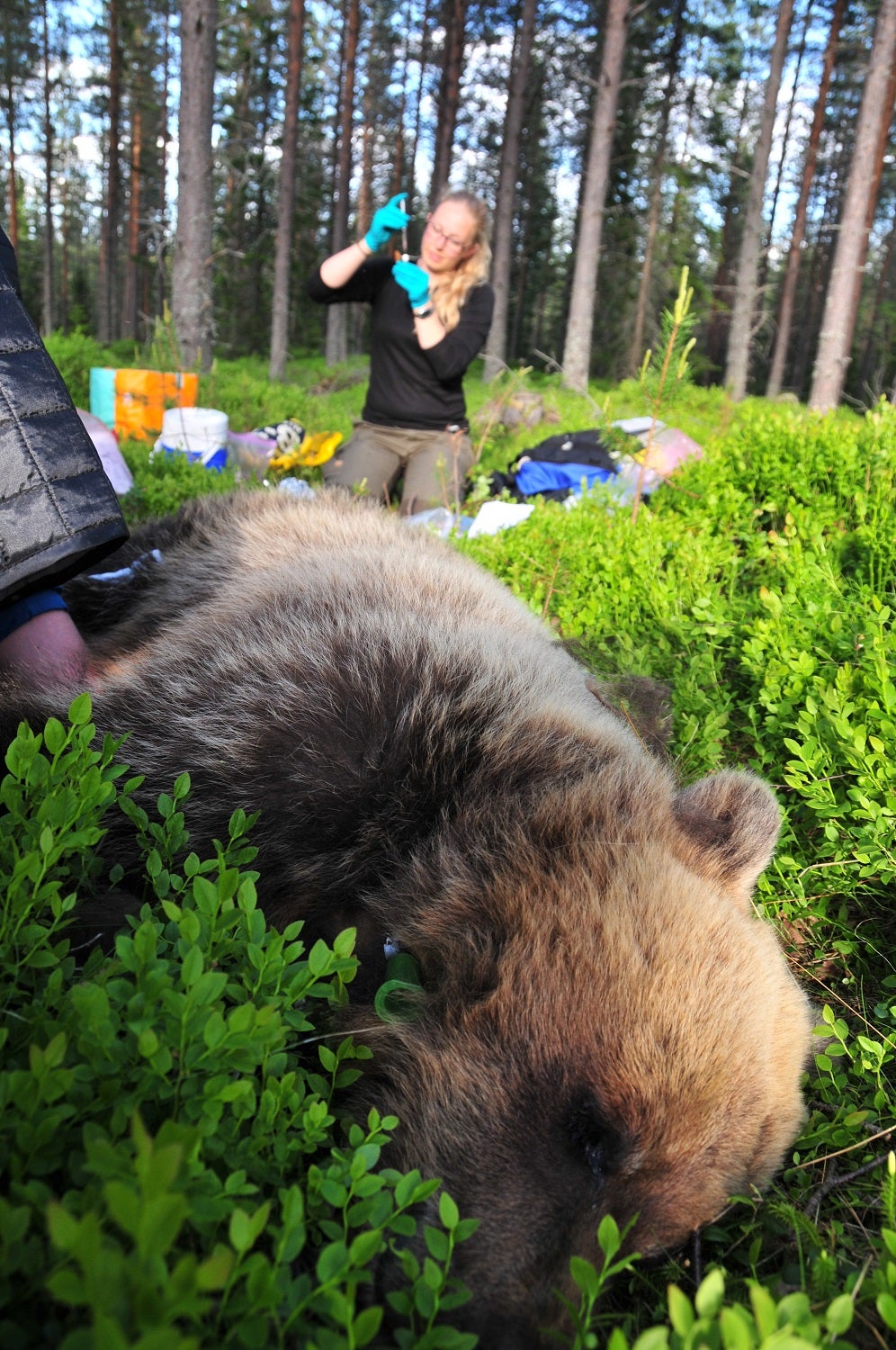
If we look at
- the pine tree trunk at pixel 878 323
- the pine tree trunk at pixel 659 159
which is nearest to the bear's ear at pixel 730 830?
the pine tree trunk at pixel 659 159

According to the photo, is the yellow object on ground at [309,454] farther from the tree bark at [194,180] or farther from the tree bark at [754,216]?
the tree bark at [754,216]

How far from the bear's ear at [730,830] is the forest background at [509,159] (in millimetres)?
11569

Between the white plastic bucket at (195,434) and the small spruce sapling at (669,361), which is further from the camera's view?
the white plastic bucket at (195,434)

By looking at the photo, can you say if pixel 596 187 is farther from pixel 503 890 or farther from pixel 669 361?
pixel 503 890

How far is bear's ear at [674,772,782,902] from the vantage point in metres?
2.18

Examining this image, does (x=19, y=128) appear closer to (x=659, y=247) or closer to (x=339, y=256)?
(x=659, y=247)

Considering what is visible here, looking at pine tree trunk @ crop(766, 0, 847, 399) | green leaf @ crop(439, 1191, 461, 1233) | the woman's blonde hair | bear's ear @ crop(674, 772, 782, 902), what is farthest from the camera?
pine tree trunk @ crop(766, 0, 847, 399)

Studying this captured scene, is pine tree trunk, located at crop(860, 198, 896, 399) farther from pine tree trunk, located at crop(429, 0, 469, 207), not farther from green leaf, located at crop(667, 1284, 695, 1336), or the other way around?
green leaf, located at crop(667, 1284, 695, 1336)

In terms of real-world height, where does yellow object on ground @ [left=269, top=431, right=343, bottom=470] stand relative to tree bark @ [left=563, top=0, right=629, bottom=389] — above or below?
below

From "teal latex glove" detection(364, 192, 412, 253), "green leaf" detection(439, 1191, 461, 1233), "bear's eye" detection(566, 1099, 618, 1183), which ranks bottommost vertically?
"bear's eye" detection(566, 1099, 618, 1183)

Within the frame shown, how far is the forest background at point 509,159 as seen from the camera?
1678cm

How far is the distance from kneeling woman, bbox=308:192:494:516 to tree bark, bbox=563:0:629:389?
362 inches

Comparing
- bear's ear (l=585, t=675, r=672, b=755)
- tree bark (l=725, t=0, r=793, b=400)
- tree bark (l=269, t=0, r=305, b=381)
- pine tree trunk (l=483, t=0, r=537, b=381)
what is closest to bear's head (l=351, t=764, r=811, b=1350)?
bear's ear (l=585, t=675, r=672, b=755)

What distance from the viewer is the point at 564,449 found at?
8.88m
